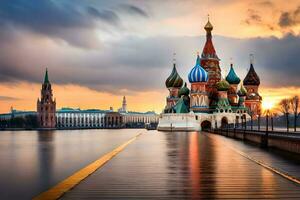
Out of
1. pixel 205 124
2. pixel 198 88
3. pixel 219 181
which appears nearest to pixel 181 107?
pixel 198 88

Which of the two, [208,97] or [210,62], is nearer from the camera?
[208,97]

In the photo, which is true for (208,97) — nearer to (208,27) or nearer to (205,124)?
(205,124)

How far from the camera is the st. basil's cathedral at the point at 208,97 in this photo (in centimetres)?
12188

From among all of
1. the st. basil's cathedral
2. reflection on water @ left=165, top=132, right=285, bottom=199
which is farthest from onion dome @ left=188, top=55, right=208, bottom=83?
reflection on water @ left=165, top=132, right=285, bottom=199

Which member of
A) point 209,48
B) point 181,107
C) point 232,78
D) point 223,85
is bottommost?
point 181,107

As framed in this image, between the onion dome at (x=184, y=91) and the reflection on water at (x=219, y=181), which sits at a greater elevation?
the onion dome at (x=184, y=91)

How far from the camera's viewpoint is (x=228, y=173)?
48.9 ft

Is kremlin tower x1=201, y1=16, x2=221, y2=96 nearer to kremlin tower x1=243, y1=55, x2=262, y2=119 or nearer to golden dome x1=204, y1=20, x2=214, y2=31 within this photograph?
golden dome x1=204, y1=20, x2=214, y2=31

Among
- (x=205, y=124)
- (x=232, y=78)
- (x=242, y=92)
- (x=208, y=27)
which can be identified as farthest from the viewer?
(x=208, y=27)

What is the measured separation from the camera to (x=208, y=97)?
129 metres

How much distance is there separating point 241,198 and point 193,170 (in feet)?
19.4

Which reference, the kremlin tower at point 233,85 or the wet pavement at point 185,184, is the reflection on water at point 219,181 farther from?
the kremlin tower at point 233,85

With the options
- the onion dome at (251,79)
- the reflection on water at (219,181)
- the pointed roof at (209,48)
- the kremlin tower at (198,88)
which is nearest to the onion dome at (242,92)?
the onion dome at (251,79)

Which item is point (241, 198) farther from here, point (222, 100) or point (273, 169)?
point (222, 100)
